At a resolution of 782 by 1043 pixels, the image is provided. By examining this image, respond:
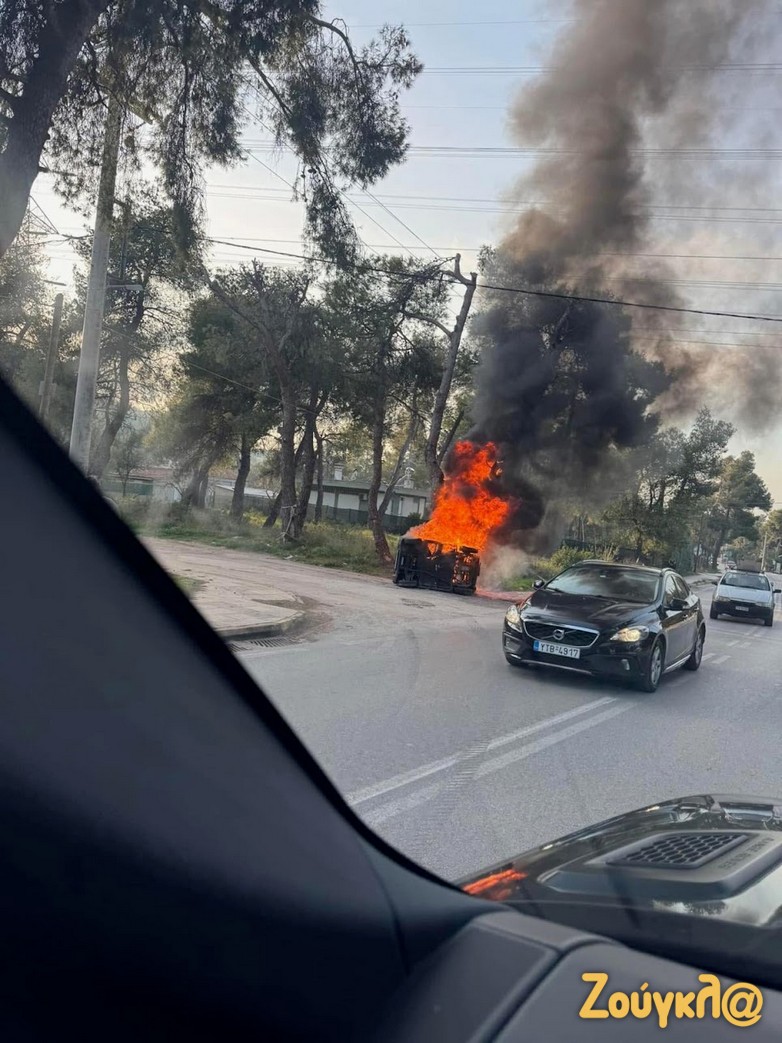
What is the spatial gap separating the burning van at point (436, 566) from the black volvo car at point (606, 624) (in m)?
10.8

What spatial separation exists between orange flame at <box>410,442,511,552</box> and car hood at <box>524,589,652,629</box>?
45.8 ft

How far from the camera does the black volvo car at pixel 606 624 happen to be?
9.02m

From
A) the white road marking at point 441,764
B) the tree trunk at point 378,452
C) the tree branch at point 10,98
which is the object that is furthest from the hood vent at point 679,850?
the tree trunk at point 378,452

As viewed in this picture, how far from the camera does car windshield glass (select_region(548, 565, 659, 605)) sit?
1004 cm

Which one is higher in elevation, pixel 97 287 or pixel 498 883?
pixel 97 287

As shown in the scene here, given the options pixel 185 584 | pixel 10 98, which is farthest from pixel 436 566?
pixel 185 584

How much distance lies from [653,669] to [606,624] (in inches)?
34.0

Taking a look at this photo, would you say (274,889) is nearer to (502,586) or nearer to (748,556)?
(502,586)

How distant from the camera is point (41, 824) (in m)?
1.15

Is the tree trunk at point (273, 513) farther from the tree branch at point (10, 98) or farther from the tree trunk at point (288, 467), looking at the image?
the tree branch at point (10, 98)

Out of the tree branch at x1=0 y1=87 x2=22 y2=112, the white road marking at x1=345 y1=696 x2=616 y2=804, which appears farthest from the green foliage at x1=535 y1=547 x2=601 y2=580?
the tree branch at x1=0 y1=87 x2=22 y2=112

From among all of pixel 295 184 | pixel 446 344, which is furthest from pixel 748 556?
pixel 295 184

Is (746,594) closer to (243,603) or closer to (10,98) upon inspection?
(243,603)

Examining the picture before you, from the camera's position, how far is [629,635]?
905cm
